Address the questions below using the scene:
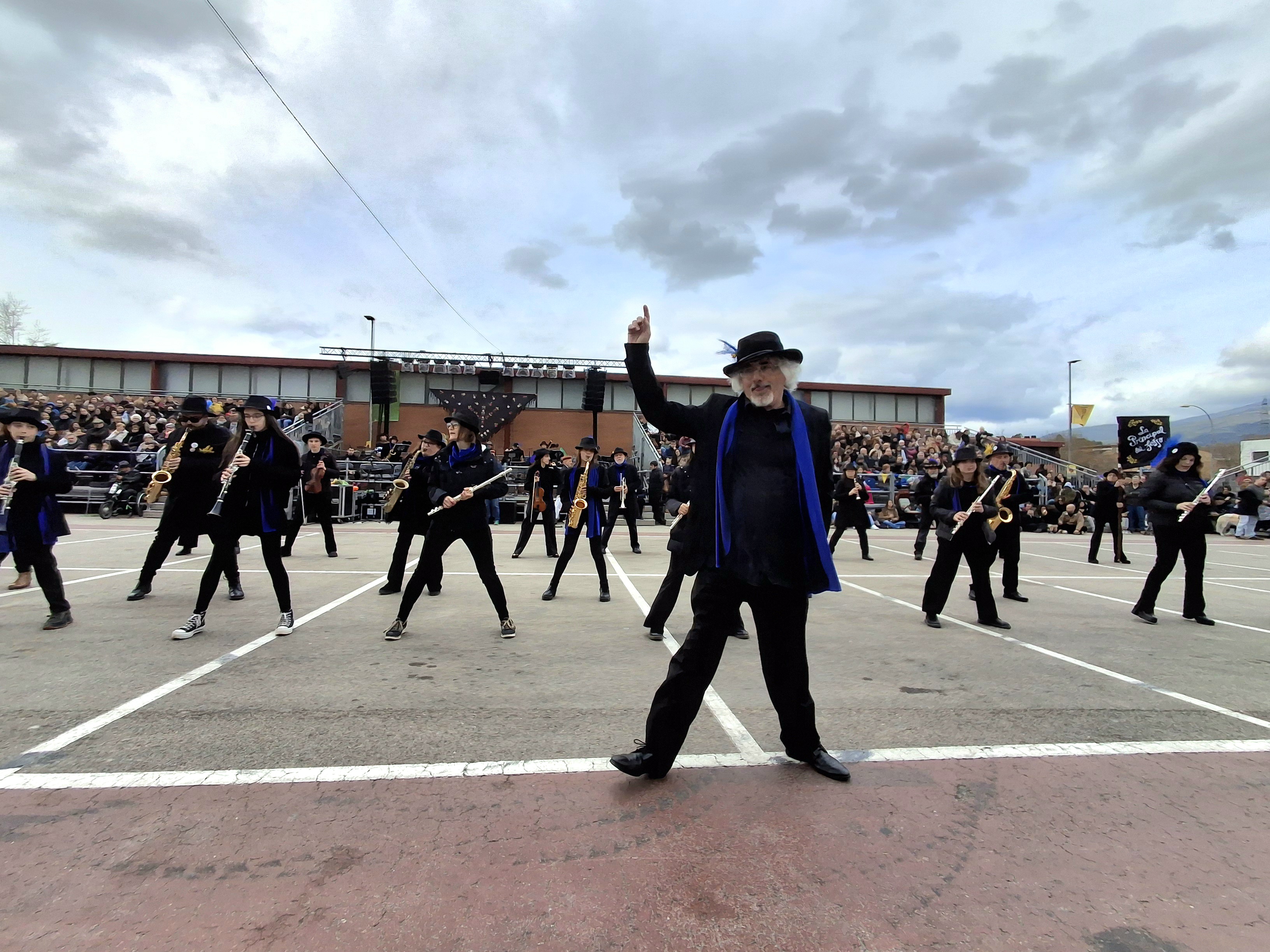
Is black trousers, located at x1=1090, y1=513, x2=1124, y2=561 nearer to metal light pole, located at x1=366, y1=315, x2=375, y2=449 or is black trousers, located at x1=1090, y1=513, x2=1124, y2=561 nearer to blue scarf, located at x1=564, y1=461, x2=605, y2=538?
blue scarf, located at x1=564, y1=461, x2=605, y2=538

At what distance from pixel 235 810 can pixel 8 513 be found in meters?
5.16

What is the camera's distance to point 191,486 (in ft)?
23.8

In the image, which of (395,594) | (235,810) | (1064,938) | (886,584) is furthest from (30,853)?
(886,584)

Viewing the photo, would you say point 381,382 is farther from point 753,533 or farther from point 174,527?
point 753,533

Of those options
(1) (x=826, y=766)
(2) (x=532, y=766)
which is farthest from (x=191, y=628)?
(1) (x=826, y=766)

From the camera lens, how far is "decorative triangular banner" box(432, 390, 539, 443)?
2975cm

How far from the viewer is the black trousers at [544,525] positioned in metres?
11.7

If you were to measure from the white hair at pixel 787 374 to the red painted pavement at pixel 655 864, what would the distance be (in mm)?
1800

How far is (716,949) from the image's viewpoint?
2.01 meters

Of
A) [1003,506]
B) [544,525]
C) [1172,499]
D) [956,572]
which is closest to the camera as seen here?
[956,572]

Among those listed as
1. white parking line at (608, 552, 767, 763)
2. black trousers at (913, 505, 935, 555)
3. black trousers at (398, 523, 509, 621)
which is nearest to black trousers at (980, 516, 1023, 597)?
black trousers at (913, 505, 935, 555)

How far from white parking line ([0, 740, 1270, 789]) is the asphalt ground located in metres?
0.02

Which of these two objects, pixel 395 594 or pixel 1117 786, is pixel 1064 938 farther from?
pixel 395 594

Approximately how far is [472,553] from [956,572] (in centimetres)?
477
